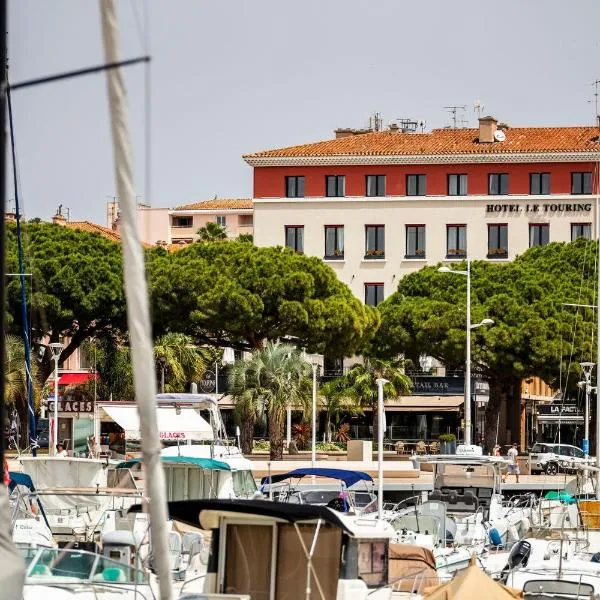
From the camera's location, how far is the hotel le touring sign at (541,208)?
3081 inches

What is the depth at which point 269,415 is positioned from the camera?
178ft

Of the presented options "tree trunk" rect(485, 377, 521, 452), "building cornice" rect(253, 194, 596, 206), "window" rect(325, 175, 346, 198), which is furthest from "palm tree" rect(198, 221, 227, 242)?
"tree trunk" rect(485, 377, 521, 452)

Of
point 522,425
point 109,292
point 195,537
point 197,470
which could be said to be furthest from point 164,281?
point 195,537

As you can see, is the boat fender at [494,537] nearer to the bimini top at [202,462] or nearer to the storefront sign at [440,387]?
the bimini top at [202,462]

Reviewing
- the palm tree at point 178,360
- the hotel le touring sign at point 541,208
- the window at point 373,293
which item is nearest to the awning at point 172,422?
the palm tree at point 178,360

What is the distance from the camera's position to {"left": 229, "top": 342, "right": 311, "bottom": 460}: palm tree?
177 feet

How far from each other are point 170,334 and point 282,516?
55.9 m

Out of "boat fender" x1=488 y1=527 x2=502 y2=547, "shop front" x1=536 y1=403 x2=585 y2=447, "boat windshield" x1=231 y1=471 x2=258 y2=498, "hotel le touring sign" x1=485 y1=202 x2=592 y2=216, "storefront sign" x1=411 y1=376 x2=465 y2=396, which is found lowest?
"shop front" x1=536 y1=403 x2=585 y2=447

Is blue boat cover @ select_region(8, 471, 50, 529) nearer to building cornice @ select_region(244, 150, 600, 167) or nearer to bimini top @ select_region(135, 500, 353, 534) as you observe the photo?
bimini top @ select_region(135, 500, 353, 534)

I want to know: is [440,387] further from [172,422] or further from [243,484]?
[243,484]

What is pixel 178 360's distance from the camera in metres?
70.6

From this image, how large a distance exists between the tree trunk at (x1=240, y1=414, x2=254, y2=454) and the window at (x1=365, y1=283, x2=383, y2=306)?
23747 mm

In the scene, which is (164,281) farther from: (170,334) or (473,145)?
(473,145)

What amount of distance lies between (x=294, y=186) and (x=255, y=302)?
2126 cm
